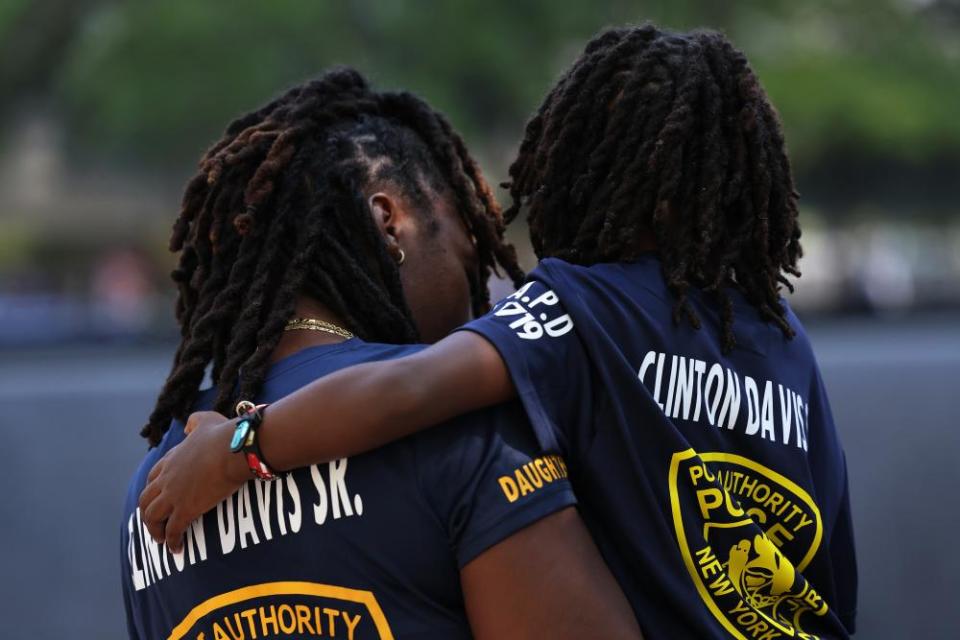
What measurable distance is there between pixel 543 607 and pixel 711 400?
448mm

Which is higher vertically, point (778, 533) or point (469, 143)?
point (469, 143)

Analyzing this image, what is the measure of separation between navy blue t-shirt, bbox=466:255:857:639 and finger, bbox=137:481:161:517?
0.61m

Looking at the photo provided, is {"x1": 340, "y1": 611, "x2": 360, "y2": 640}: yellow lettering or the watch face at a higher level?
the watch face

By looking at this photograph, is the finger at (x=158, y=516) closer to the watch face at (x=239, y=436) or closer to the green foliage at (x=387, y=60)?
the watch face at (x=239, y=436)

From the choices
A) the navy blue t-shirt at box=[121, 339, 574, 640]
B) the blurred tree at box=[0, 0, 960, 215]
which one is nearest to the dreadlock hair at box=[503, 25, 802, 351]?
the navy blue t-shirt at box=[121, 339, 574, 640]

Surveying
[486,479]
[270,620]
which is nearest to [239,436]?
[270,620]

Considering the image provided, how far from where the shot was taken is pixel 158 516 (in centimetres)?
203

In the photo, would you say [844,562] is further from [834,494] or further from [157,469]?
[157,469]

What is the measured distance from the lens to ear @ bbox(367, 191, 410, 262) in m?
2.18

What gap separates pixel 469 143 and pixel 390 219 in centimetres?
1761

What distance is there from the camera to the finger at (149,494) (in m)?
2.05

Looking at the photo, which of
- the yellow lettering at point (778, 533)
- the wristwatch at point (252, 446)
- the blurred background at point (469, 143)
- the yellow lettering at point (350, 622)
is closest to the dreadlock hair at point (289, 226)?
the wristwatch at point (252, 446)

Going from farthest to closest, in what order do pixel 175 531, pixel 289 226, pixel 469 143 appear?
pixel 469 143
pixel 289 226
pixel 175 531

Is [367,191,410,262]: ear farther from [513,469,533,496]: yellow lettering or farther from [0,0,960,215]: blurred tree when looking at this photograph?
[0,0,960,215]: blurred tree
